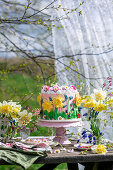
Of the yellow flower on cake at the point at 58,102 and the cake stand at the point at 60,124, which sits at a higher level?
the yellow flower on cake at the point at 58,102

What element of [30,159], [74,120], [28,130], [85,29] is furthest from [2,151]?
[85,29]

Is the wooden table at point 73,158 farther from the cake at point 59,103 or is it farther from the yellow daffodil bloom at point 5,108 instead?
the yellow daffodil bloom at point 5,108

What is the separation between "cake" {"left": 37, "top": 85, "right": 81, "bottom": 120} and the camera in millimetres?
2590

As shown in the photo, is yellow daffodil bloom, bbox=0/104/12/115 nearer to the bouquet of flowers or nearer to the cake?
the cake

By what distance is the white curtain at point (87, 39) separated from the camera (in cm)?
331

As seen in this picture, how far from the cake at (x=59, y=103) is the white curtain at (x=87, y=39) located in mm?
638

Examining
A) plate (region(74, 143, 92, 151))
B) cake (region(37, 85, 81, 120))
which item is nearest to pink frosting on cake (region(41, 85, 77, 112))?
cake (region(37, 85, 81, 120))

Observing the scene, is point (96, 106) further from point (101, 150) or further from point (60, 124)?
point (101, 150)

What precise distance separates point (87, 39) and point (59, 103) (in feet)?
3.91

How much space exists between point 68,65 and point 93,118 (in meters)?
1.19

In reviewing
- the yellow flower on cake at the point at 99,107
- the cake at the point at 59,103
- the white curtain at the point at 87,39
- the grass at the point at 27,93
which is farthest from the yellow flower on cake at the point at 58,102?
the white curtain at the point at 87,39

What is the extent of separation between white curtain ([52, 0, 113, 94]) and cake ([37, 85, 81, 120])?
64 cm

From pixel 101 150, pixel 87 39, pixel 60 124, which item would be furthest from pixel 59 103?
pixel 87 39

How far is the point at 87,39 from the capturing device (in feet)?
11.5
